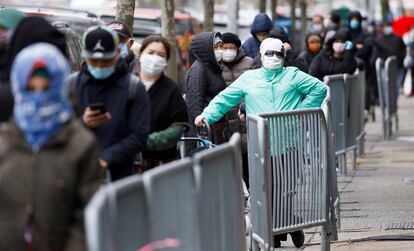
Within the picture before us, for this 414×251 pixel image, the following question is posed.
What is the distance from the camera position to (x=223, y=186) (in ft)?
25.9

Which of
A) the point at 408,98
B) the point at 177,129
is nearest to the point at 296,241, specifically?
the point at 177,129

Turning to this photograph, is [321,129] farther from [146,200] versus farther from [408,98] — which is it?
[408,98]

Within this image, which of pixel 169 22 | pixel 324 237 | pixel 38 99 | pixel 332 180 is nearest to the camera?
pixel 38 99

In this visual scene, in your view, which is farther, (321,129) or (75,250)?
(321,129)

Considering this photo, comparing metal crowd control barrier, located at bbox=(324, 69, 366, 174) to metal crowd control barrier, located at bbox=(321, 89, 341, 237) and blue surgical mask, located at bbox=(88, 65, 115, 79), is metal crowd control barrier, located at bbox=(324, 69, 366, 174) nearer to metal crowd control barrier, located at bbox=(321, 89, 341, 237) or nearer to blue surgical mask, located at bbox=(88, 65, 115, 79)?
metal crowd control barrier, located at bbox=(321, 89, 341, 237)

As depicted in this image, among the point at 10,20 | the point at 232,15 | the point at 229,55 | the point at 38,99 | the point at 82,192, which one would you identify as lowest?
the point at 232,15

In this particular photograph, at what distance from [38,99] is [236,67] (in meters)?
7.63

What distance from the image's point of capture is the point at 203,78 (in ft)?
41.6

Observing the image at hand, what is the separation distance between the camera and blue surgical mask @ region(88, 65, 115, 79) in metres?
8.12

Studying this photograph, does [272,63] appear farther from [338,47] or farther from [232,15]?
[232,15]

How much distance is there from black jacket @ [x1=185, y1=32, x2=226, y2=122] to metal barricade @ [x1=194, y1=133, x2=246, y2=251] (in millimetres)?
4050

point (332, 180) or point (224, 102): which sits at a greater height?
point (224, 102)

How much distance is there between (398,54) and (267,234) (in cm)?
2108

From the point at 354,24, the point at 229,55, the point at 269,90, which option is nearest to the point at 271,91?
the point at 269,90
